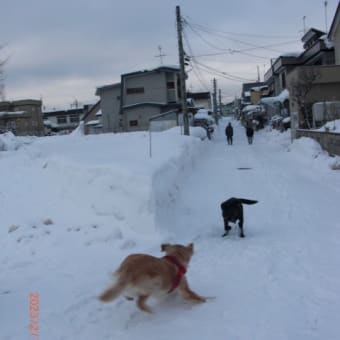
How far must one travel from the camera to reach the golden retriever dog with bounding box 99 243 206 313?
12.4 feet

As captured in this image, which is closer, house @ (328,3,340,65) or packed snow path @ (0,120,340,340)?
packed snow path @ (0,120,340,340)

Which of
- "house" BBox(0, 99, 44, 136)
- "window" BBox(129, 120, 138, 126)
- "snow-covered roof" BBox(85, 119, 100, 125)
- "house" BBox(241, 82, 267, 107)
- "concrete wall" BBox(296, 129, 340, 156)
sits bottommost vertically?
"concrete wall" BBox(296, 129, 340, 156)

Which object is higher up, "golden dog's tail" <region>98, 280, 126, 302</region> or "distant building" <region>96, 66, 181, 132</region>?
"distant building" <region>96, 66, 181, 132</region>

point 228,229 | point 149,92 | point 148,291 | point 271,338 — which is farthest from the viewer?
point 149,92

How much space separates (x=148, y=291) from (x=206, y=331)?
63cm

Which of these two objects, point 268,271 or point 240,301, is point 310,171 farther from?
point 240,301

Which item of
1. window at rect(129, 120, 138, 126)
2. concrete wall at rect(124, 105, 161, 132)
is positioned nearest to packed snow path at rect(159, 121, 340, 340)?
concrete wall at rect(124, 105, 161, 132)

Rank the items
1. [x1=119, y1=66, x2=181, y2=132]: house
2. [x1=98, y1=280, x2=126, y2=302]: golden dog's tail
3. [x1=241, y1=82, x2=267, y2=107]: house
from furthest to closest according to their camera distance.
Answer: [x1=241, y1=82, x2=267, y2=107]: house
[x1=119, y1=66, x2=181, y2=132]: house
[x1=98, y1=280, x2=126, y2=302]: golden dog's tail

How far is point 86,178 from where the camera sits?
8617mm

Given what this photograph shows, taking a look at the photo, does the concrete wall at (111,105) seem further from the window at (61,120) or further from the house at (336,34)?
the window at (61,120)

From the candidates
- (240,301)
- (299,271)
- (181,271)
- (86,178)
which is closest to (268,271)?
(299,271)

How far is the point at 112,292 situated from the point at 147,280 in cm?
35

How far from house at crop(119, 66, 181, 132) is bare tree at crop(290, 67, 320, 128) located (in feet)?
55.9

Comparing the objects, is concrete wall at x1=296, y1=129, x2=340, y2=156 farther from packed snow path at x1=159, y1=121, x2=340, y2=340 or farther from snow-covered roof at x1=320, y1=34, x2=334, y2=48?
snow-covered roof at x1=320, y1=34, x2=334, y2=48
